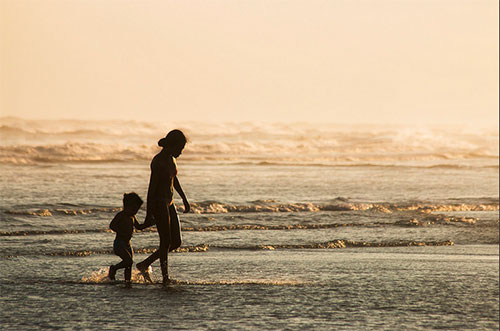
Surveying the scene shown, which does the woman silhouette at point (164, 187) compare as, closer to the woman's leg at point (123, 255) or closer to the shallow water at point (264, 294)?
the woman's leg at point (123, 255)

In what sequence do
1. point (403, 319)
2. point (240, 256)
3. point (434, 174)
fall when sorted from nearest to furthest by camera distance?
point (403, 319) < point (240, 256) < point (434, 174)

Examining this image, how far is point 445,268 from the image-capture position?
1125 cm

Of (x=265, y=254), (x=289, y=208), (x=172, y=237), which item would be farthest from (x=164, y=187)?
(x=289, y=208)

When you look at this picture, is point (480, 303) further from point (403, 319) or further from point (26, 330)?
point (26, 330)

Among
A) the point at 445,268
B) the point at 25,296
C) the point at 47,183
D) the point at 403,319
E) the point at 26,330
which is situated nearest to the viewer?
the point at 26,330

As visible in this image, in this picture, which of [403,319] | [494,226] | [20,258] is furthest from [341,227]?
[403,319]

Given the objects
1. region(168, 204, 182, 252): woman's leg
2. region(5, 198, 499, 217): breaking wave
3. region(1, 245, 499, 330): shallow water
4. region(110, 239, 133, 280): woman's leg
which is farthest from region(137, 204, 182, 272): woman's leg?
region(5, 198, 499, 217): breaking wave

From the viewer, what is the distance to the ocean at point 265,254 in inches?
312

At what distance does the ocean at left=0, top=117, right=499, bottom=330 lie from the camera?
7930 millimetres

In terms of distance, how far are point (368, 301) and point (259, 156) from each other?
48.5 metres

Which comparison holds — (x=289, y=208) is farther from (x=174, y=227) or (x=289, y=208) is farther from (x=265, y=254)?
(x=174, y=227)

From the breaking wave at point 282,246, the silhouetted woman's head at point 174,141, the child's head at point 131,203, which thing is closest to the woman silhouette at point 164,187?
the silhouetted woman's head at point 174,141

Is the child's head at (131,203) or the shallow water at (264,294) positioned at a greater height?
the child's head at (131,203)

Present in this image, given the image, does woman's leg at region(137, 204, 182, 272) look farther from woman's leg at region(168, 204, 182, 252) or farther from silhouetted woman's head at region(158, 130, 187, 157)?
silhouetted woman's head at region(158, 130, 187, 157)
